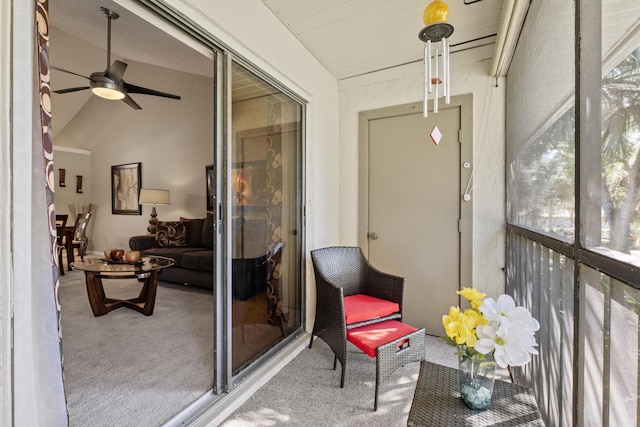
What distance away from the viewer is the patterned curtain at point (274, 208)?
90.9 inches

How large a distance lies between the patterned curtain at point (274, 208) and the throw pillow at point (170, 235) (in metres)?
2.89

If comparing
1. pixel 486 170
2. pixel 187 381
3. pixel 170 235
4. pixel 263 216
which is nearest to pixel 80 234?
pixel 170 235

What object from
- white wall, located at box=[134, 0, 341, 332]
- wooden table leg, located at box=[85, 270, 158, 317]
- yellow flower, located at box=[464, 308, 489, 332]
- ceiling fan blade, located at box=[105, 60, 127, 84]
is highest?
Result: ceiling fan blade, located at box=[105, 60, 127, 84]

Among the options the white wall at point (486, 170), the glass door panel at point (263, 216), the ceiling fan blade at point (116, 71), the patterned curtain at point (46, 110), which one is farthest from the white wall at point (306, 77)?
the ceiling fan blade at point (116, 71)

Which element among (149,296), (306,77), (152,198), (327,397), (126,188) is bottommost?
(327,397)

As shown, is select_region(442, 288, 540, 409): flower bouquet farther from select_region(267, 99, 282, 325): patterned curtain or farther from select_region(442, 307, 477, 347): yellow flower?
select_region(267, 99, 282, 325): patterned curtain

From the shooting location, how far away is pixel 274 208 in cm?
236

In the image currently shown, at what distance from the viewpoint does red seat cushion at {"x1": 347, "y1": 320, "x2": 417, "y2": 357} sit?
1828 millimetres

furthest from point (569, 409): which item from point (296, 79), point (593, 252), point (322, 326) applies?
point (296, 79)

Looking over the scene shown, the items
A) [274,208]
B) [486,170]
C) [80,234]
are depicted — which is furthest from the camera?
[80,234]

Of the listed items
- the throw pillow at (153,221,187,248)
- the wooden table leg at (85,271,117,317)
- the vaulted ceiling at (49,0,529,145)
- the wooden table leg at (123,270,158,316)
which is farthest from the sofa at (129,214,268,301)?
the vaulted ceiling at (49,0,529,145)

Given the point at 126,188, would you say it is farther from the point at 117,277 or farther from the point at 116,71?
the point at 117,277

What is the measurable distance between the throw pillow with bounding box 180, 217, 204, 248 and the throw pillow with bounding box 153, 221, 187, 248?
0.06 meters

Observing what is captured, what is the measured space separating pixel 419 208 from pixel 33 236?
2.66m
